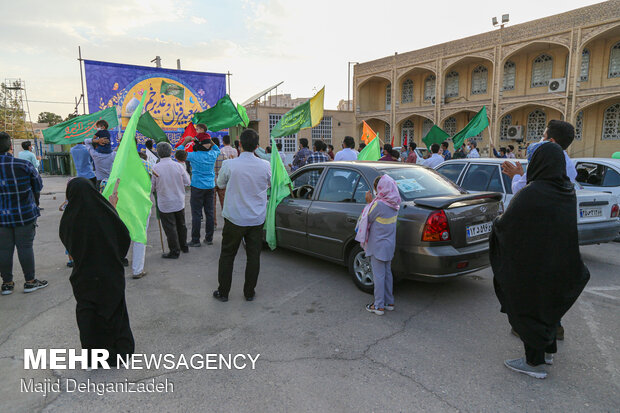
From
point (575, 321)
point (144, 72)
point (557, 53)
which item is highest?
point (557, 53)

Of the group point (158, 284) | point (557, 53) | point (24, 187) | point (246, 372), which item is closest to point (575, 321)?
point (246, 372)

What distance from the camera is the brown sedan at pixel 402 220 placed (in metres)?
3.96

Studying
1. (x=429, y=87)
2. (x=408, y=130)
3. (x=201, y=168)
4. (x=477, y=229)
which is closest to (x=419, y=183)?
(x=477, y=229)

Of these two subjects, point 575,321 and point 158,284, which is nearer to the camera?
point 575,321

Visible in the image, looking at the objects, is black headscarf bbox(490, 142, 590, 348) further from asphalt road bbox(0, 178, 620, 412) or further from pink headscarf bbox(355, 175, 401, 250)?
pink headscarf bbox(355, 175, 401, 250)

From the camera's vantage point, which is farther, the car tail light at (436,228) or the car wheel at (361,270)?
the car wheel at (361,270)

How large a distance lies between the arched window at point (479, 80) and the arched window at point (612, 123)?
24.0 feet

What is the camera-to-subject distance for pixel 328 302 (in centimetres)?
431

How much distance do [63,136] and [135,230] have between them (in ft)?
19.0

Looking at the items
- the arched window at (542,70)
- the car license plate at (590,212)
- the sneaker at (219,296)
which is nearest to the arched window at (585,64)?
the arched window at (542,70)

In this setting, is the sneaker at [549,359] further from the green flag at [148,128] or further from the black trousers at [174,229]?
the green flag at [148,128]

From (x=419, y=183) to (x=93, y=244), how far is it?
11.8 feet

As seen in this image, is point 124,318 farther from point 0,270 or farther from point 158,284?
point 0,270

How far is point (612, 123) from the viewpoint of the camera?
2175 centimetres
